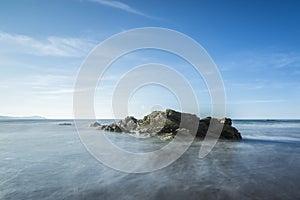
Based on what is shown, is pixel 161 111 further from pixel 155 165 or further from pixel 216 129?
pixel 155 165

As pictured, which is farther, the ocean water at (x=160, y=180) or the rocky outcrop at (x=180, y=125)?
the rocky outcrop at (x=180, y=125)

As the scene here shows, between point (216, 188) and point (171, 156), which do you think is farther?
point (171, 156)

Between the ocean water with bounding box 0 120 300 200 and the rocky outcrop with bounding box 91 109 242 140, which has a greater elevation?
the rocky outcrop with bounding box 91 109 242 140

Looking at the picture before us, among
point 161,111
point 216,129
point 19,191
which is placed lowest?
point 19,191

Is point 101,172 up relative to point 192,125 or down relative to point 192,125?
down

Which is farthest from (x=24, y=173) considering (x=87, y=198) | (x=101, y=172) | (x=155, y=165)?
(x=155, y=165)

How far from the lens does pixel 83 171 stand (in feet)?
46.8

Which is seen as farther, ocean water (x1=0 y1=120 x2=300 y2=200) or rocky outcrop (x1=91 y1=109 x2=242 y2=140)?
rocky outcrop (x1=91 y1=109 x2=242 y2=140)

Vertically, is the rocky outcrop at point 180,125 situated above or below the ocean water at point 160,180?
above

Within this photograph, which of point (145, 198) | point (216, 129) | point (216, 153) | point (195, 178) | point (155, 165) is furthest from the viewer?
point (216, 129)

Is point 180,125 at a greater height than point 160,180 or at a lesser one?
greater

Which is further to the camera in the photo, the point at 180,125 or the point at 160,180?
the point at 180,125

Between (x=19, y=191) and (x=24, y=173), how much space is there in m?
3.73

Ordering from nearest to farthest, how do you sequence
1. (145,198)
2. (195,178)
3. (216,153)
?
(145,198), (195,178), (216,153)
